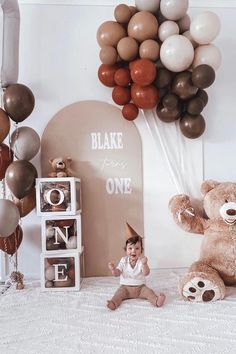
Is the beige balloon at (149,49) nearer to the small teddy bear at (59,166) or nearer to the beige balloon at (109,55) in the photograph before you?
the beige balloon at (109,55)

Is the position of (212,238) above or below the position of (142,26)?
below

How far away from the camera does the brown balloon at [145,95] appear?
5.03ft

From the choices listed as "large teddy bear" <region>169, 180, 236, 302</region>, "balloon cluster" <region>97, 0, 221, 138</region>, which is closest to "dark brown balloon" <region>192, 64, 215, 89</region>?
"balloon cluster" <region>97, 0, 221, 138</region>

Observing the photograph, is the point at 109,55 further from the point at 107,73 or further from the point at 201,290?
the point at 201,290

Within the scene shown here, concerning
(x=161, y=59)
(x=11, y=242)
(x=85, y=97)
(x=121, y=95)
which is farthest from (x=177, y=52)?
(x=11, y=242)

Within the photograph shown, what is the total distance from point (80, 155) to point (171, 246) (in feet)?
1.96

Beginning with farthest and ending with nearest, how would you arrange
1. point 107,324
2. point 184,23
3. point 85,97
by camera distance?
point 85,97
point 184,23
point 107,324

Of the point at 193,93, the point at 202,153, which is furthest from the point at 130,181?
the point at 193,93

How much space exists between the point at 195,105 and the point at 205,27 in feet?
1.02

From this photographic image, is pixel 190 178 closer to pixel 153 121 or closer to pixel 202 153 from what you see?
pixel 202 153

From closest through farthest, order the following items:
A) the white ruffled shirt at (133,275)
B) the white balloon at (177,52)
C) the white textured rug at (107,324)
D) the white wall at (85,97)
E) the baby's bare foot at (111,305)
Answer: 1. the white textured rug at (107,324)
2. the baby's bare foot at (111,305)
3. the white ruffled shirt at (133,275)
4. the white balloon at (177,52)
5. the white wall at (85,97)

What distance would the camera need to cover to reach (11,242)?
152cm

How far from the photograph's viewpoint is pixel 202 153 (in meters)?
1.74

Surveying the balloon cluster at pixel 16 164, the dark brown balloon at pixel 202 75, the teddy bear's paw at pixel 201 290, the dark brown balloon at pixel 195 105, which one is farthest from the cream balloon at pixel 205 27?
the teddy bear's paw at pixel 201 290
